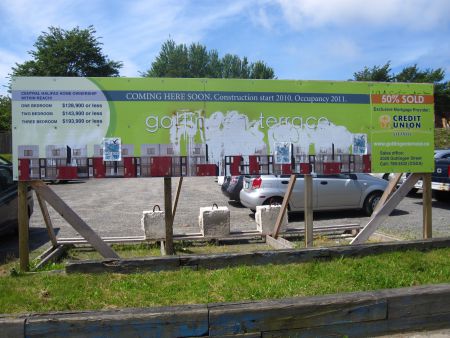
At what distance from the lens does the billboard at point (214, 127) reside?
18.7 feet

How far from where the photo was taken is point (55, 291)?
4.71 m

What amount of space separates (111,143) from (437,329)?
4156 millimetres

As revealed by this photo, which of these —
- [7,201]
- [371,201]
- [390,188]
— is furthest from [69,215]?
[371,201]

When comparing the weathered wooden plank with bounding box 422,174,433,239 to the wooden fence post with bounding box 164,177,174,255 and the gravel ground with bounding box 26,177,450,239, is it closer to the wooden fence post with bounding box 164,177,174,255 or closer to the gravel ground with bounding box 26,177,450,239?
the gravel ground with bounding box 26,177,450,239

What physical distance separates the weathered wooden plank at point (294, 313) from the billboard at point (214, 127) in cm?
254

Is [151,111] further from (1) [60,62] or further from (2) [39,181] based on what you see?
(1) [60,62]

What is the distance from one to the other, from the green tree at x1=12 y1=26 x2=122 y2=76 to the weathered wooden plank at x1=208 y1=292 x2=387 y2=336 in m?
50.6

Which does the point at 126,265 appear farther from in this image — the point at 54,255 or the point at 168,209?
the point at 54,255

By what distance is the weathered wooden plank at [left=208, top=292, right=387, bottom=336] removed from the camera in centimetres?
370

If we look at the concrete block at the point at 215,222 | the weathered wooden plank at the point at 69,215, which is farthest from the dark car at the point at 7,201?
the concrete block at the point at 215,222

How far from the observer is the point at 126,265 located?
5.38 meters

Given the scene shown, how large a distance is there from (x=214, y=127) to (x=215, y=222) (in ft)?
10.7

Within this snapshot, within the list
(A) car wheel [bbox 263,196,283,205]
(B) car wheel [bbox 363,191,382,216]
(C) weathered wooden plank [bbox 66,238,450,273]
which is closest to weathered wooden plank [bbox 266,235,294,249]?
(C) weathered wooden plank [bbox 66,238,450,273]

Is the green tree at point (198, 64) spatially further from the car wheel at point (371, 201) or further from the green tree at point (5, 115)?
the car wheel at point (371, 201)
